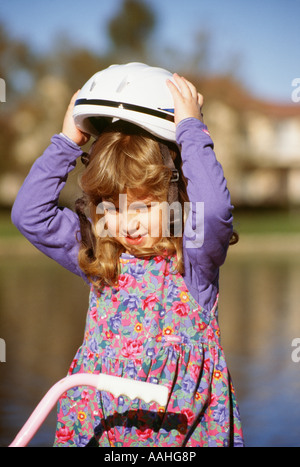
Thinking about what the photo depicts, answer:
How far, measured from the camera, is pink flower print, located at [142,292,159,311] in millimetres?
2566

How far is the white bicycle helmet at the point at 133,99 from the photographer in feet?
8.35

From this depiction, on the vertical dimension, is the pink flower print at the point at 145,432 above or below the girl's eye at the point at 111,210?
below

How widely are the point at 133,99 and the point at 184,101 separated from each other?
156 mm

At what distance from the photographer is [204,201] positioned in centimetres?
241

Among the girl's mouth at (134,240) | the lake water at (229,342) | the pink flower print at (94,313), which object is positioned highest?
the girl's mouth at (134,240)

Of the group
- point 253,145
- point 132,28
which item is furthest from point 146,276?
point 253,145

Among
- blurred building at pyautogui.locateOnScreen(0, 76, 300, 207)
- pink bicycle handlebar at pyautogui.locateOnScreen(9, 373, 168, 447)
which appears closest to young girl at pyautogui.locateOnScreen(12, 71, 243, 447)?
pink bicycle handlebar at pyautogui.locateOnScreen(9, 373, 168, 447)

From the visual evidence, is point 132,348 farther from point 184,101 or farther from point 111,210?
point 184,101

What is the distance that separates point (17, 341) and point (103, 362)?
230 inches

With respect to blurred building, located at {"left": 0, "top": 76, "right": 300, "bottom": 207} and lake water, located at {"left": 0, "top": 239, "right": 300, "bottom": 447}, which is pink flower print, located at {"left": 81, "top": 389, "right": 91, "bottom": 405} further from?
blurred building, located at {"left": 0, "top": 76, "right": 300, "bottom": 207}

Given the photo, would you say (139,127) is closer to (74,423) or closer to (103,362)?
(103,362)

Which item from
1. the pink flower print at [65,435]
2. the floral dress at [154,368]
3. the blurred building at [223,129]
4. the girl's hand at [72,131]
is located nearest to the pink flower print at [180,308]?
the floral dress at [154,368]

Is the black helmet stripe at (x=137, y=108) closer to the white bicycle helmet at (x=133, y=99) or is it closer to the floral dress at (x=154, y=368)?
the white bicycle helmet at (x=133, y=99)
